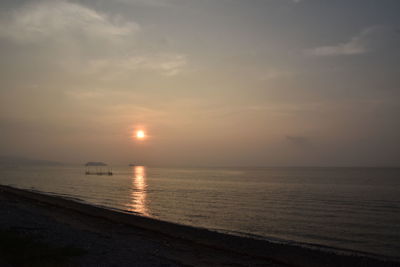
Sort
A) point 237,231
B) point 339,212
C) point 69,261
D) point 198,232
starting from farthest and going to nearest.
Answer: point 339,212 < point 237,231 < point 198,232 < point 69,261

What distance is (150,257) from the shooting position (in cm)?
1370

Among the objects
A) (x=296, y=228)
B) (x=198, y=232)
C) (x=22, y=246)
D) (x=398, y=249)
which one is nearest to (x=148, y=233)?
(x=198, y=232)

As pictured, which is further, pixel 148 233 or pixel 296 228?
pixel 296 228

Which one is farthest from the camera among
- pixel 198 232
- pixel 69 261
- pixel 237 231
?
pixel 237 231

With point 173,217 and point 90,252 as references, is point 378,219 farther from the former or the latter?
point 90,252

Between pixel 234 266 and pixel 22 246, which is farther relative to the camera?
pixel 234 266

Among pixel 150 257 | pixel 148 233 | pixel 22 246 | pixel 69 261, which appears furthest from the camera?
pixel 148 233

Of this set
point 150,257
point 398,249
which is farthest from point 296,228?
point 150,257

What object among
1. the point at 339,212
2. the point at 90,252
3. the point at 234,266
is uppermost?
the point at 90,252

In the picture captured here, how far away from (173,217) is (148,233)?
1128 cm

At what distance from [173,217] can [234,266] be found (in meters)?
19.2

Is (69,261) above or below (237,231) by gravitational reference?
above

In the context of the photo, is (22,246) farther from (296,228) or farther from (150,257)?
(296,228)

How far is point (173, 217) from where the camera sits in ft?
107
